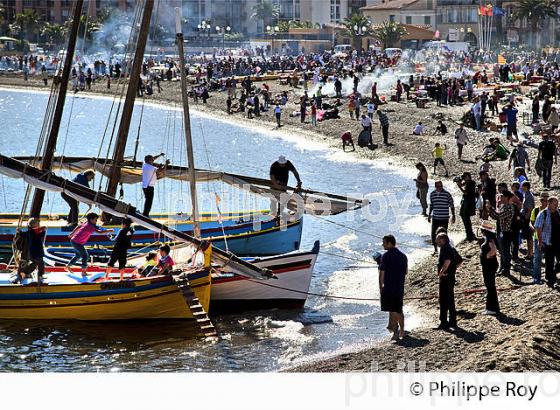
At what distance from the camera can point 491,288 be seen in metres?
19.8

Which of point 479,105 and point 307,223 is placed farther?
point 479,105

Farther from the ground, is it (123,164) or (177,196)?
(123,164)

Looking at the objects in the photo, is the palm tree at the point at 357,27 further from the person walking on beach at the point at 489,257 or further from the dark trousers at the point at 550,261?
the person walking on beach at the point at 489,257

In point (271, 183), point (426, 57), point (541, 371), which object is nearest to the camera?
point (541, 371)

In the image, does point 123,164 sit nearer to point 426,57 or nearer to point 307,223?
point 307,223

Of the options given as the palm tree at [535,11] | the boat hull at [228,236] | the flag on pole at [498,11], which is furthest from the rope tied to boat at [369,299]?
the flag on pole at [498,11]

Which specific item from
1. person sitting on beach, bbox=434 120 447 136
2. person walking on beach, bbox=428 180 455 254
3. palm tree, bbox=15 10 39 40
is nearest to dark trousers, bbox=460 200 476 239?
person walking on beach, bbox=428 180 455 254

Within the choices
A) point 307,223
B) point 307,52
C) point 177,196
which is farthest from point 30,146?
point 307,52

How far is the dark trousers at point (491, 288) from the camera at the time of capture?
19.5 m

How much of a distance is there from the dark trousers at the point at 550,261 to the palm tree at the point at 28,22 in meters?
109

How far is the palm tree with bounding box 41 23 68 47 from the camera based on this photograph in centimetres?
12345

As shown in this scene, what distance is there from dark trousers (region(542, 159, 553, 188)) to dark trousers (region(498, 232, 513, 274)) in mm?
10556

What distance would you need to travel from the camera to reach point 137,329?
2344cm

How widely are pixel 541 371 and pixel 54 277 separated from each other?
36.7ft
